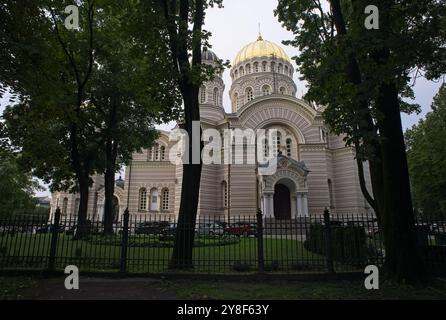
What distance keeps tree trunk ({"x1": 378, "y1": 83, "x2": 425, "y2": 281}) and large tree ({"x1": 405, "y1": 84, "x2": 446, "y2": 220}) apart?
18.0 m

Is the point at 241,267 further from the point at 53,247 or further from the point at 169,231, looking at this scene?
the point at 53,247

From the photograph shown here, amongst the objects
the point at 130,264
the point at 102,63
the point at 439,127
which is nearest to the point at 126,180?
the point at 102,63

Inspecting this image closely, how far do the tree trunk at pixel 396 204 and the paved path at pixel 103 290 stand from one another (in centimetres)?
560

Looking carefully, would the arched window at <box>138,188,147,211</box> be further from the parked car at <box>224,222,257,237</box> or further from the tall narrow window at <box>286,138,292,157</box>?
the parked car at <box>224,222,257,237</box>

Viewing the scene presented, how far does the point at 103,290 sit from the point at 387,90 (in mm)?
9011

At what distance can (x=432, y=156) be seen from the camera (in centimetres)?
2453

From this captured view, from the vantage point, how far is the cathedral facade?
29.0 m

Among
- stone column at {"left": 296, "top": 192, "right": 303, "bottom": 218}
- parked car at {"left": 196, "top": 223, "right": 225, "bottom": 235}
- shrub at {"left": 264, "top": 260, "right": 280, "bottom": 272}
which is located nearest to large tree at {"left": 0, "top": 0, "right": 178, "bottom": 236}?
parked car at {"left": 196, "top": 223, "right": 225, "bottom": 235}

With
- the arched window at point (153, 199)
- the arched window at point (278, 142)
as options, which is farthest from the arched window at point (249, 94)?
the arched window at point (153, 199)

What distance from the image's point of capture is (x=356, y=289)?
7.66 metres

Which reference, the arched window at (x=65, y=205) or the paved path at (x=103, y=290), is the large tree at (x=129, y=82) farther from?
the arched window at (x=65, y=205)

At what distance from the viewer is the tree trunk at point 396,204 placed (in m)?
8.01
